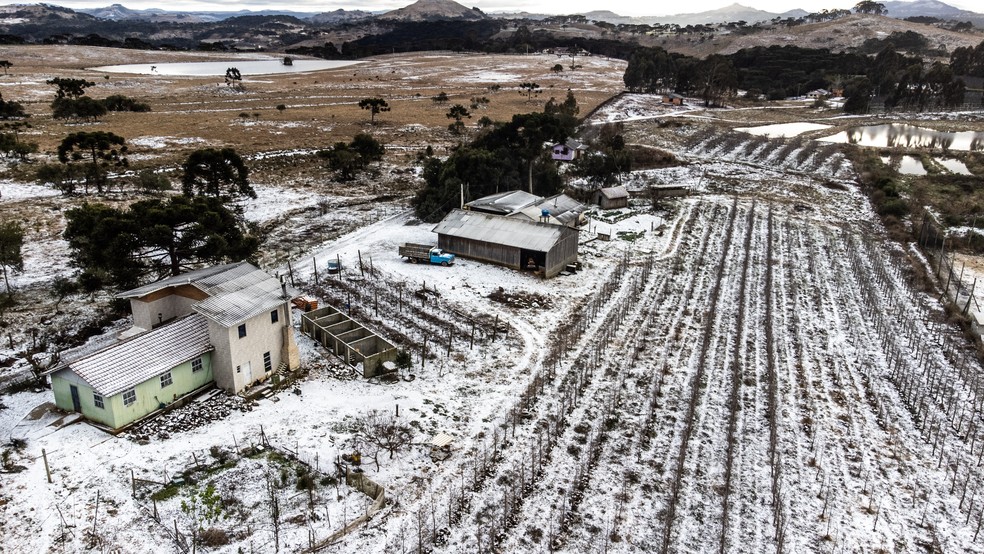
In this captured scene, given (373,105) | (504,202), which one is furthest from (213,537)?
(373,105)

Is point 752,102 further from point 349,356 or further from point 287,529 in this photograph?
point 287,529

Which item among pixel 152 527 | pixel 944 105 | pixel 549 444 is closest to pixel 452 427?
pixel 549 444

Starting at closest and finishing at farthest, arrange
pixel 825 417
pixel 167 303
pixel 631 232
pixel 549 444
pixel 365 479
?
pixel 365 479, pixel 549 444, pixel 825 417, pixel 167 303, pixel 631 232

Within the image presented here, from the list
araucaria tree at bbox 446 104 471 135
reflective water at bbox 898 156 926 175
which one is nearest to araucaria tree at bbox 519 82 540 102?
araucaria tree at bbox 446 104 471 135

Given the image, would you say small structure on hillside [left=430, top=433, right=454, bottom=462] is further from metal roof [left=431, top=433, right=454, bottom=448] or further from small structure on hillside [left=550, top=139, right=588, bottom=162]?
small structure on hillside [left=550, top=139, right=588, bottom=162]

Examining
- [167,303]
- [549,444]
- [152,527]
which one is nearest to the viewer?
[152,527]

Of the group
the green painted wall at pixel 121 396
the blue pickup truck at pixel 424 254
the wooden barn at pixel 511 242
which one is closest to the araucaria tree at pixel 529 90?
the wooden barn at pixel 511 242

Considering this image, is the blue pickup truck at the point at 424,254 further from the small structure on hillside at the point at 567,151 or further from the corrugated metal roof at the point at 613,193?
the small structure on hillside at the point at 567,151
